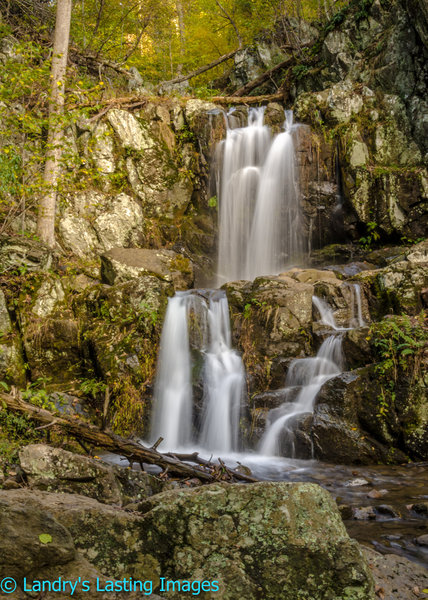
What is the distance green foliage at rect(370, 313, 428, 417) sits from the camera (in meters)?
5.94

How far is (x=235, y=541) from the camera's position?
1788 mm

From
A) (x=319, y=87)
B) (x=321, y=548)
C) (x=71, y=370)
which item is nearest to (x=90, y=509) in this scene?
(x=321, y=548)

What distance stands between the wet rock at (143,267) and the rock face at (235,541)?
25.8 feet

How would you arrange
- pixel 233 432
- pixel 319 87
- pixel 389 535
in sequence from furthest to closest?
pixel 319 87 → pixel 233 432 → pixel 389 535

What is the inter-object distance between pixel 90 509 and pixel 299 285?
7.56 m

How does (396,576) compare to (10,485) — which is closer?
(396,576)

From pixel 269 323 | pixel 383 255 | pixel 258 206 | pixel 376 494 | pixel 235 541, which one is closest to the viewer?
pixel 235 541

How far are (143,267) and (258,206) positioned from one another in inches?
212

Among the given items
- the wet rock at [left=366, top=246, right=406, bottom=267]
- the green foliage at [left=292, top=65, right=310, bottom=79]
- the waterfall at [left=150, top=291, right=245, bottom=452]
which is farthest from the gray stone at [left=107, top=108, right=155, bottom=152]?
the wet rock at [left=366, top=246, right=406, bottom=267]

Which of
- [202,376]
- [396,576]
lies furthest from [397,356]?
[396,576]

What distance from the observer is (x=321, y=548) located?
1756 mm

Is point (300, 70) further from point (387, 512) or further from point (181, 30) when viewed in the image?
point (387, 512)

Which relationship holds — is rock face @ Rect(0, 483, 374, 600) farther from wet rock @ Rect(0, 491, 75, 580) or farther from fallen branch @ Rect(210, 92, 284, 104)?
fallen branch @ Rect(210, 92, 284, 104)

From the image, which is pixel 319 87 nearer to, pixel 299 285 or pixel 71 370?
pixel 299 285
